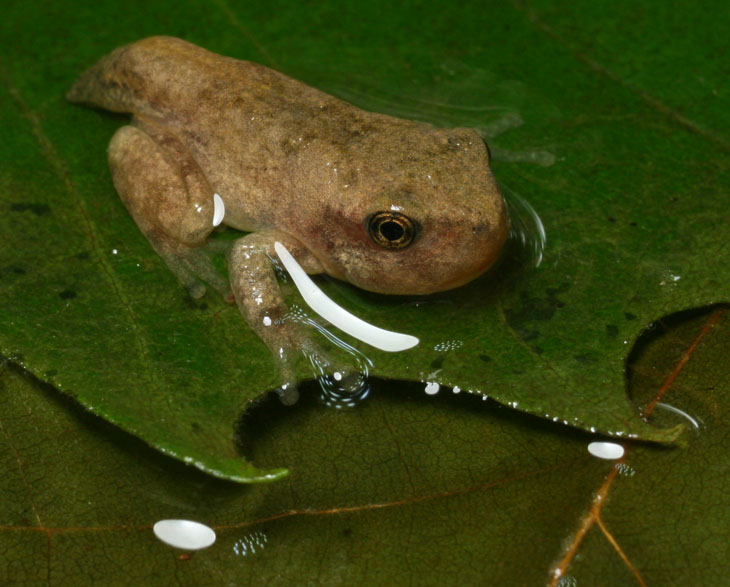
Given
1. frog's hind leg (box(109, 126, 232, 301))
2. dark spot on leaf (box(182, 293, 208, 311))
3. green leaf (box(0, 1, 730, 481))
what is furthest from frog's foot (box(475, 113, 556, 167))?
dark spot on leaf (box(182, 293, 208, 311))

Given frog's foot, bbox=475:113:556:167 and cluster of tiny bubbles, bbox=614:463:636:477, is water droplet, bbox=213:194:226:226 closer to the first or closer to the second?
frog's foot, bbox=475:113:556:167

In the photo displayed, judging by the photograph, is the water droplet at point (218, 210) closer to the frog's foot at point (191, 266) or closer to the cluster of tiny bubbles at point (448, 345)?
the frog's foot at point (191, 266)

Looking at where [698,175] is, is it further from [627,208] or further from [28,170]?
[28,170]

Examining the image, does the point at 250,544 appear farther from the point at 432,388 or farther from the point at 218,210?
the point at 218,210

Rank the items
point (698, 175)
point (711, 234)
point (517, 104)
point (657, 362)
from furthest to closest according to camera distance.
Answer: point (517, 104) < point (698, 175) < point (711, 234) < point (657, 362)

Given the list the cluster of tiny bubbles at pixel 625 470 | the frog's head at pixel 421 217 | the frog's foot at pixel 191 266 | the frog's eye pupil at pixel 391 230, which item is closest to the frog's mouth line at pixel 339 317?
the frog's head at pixel 421 217

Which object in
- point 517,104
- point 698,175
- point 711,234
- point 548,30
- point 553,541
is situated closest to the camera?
point 553,541

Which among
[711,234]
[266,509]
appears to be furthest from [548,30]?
[266,509]
